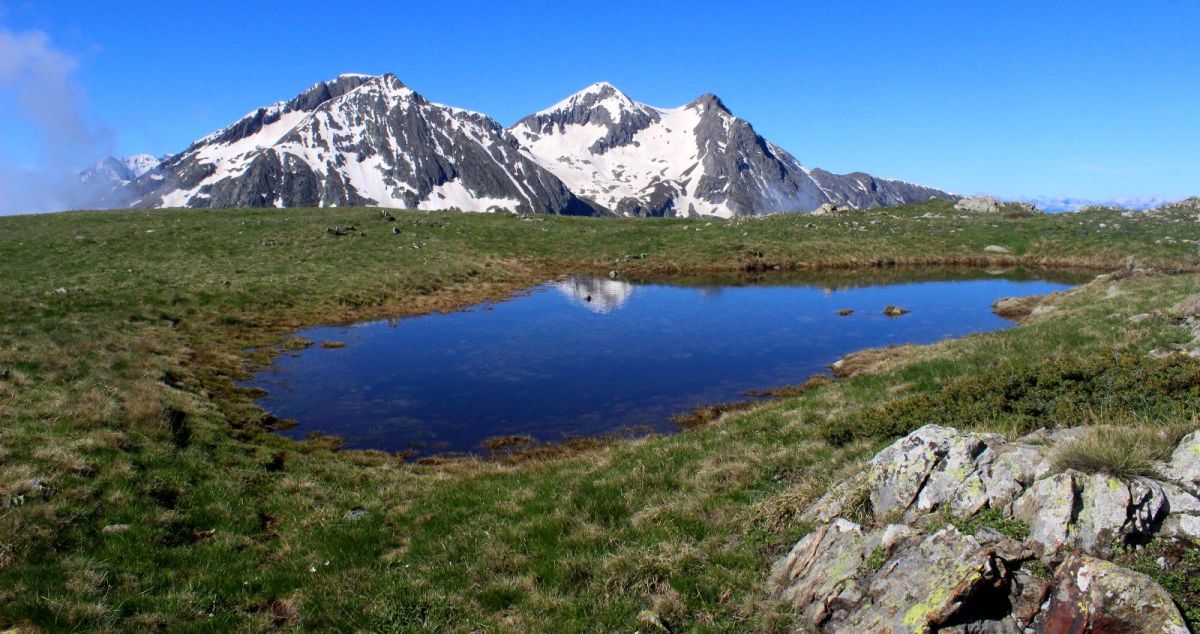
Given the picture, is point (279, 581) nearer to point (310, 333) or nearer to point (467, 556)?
point (467, 556)

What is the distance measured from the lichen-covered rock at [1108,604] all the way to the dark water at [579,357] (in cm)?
1444

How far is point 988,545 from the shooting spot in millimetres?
7125

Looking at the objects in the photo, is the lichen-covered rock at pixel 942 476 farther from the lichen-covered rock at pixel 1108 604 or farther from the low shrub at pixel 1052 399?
the low shrub at pixel 1052 399

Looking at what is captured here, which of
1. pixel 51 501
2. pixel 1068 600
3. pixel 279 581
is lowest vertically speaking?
pixel 279 581

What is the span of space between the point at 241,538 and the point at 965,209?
94721mm

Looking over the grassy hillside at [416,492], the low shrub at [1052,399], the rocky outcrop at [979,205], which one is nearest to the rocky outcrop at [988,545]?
the grassy hillside at [416,492]

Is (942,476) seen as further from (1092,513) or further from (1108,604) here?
(1108,604)

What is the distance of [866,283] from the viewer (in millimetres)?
52094

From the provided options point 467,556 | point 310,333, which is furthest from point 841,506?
point 310,333

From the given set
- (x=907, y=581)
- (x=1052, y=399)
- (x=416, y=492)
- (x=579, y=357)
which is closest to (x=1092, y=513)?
(x=907, y=581)

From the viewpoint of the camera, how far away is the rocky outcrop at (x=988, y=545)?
6.13 meters

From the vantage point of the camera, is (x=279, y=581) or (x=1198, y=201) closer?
(x=279, y=581)

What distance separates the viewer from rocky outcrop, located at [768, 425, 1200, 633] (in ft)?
20.1

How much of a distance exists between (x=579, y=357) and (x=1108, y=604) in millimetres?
24724
